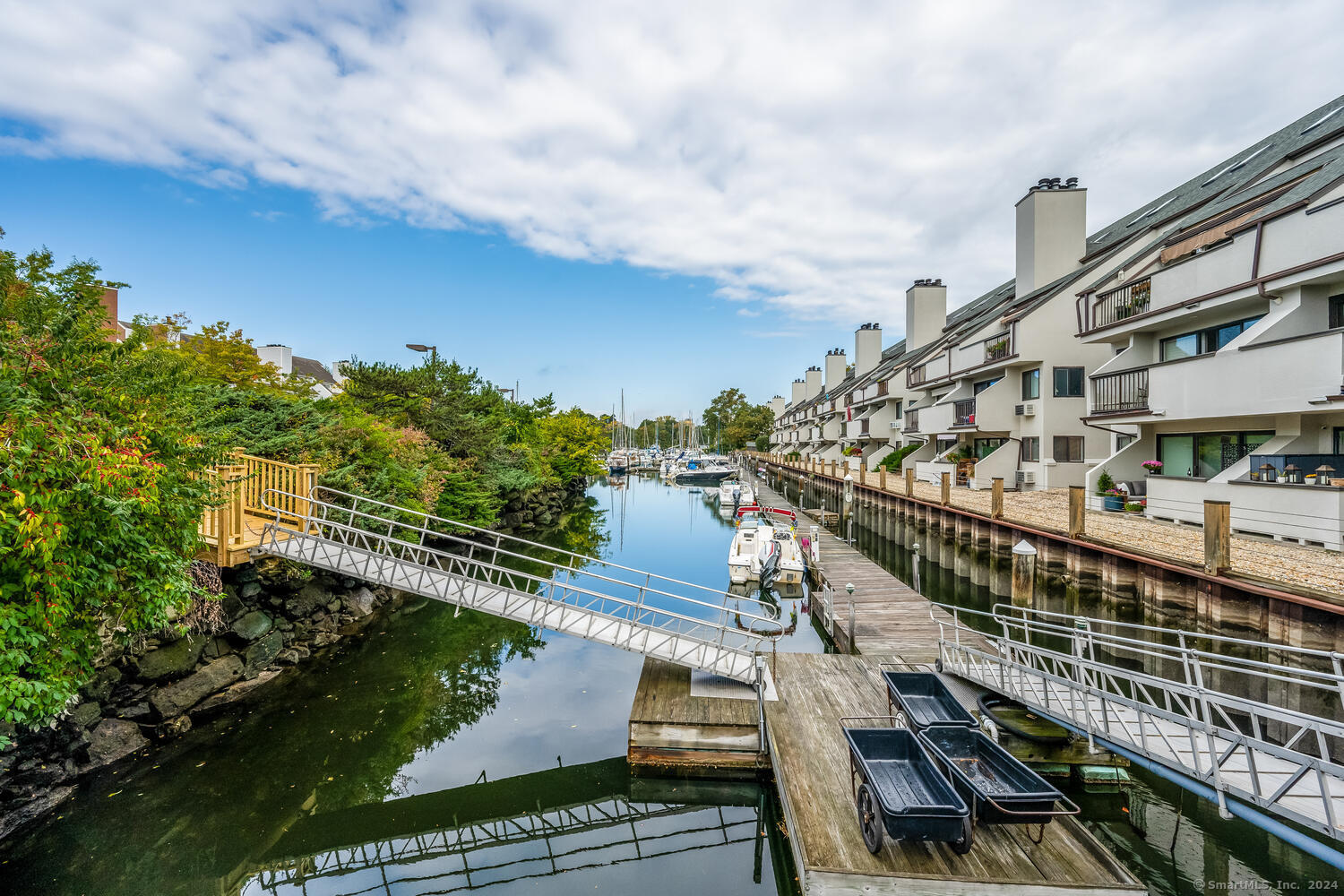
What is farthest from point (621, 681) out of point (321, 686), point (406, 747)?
point (321, 686)

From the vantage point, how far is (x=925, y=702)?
783 cm

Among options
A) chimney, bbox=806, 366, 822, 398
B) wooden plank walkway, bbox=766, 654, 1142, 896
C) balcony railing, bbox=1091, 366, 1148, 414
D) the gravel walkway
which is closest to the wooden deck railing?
wooden plank walkway, bbox=766, 654, 1142, 896

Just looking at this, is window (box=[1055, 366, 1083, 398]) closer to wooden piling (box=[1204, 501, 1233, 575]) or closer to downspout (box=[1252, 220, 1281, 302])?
downspout (box=[1252, 220, 1281, 302])

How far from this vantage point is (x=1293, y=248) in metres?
12.3

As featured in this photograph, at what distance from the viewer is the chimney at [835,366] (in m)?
68.7

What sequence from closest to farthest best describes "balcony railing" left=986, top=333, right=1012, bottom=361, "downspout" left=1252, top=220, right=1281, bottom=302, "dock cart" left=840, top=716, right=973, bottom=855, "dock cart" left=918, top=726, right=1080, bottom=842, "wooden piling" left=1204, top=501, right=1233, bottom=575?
"dock cart" left=840, top=716, right=973, bottom=855
"dock cart" left=918, top=726, right=1080, bottom=842
"wooden piling" left=1204, top=501, right=1233, bottom=575
"downspout" left=1252, top=220, right=1281, bottom=302
"balcony railing" left=986, top=333, right=1012, bottom=361

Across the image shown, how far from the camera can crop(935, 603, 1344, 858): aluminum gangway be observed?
5.04m

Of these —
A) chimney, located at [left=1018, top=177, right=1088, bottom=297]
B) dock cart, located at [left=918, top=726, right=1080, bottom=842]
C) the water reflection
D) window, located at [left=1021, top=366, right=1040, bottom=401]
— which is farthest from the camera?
chimney, located at [left=1018, top=177, right=1088, bottom=297]

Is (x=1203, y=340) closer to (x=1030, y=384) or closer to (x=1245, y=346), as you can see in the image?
(x=1245, y=346)

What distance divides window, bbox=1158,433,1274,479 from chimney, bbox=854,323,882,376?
38.6 meters

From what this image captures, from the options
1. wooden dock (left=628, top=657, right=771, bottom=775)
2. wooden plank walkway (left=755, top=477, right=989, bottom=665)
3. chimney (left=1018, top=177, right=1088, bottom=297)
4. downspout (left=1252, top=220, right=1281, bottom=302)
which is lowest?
wooden dock (left=628, top=657, right=771, bottom=775)

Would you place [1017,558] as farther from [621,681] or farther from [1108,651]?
[621,681]

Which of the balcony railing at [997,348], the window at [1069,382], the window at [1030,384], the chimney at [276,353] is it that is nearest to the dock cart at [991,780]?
the window at [1069,382]

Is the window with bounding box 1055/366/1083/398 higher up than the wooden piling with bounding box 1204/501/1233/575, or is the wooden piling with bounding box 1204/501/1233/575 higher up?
the window with bounding box 1055/366/1083/398
